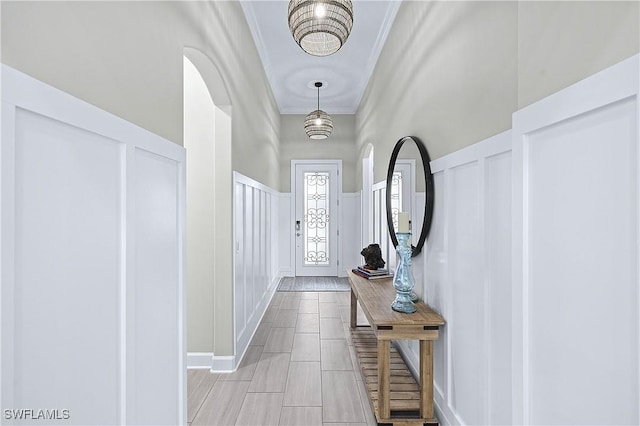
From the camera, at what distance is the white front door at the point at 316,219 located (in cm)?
645

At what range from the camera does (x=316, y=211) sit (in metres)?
6.48

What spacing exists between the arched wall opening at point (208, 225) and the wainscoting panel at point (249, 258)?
4.6 inches

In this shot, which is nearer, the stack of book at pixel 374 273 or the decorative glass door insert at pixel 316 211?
the stack of book at pixel 374 273

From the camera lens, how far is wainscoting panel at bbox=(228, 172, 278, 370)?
2979mm

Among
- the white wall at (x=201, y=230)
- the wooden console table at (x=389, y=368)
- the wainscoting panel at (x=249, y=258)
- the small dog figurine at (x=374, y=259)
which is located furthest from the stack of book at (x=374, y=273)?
the white wall at (x=201, y=230)

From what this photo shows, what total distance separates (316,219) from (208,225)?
145 inches

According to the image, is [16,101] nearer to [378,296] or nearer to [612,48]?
[612,48]

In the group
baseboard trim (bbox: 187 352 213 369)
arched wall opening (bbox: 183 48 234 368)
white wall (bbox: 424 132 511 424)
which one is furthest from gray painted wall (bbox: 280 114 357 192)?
white wall (bbox: 424 132 511 424)

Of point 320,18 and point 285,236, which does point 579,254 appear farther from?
point 285,236

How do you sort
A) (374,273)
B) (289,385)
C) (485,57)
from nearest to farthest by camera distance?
1. (485,57)
2. (289,385)
3. (374,273)

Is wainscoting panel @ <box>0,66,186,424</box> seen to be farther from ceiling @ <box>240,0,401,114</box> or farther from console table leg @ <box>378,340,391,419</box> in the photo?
ceiling @ <box>240,0,401,114</box>

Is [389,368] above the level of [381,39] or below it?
below

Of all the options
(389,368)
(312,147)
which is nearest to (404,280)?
(389,368)

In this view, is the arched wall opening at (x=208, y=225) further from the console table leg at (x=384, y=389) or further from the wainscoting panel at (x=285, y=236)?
the wainscoting panel at (x=285, y=236)
